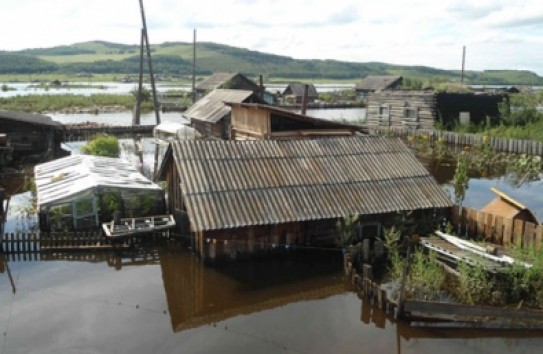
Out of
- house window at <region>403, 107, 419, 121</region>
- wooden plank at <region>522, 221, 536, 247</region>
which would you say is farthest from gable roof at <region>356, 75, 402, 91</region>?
wooden plank at <region>522, 221, 536, 247</region>

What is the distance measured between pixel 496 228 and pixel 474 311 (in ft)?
17.1

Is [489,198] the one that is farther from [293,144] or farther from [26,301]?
[26,301]

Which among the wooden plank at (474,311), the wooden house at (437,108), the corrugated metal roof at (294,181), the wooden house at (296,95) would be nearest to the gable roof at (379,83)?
the wooden house at (296,95)

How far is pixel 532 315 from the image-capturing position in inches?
460

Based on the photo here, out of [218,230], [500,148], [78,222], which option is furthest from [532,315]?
[500,148]

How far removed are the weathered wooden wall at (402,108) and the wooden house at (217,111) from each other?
1627 cm

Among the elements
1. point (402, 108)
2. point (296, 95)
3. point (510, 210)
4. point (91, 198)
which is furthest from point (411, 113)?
point (91, 198)

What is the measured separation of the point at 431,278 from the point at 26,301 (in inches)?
417

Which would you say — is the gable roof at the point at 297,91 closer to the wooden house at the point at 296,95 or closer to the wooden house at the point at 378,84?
the wooden house at the point at 296,95

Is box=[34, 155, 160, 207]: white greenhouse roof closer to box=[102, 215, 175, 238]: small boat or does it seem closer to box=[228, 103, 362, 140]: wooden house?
box=[102, 215, 175, 238]: small boat

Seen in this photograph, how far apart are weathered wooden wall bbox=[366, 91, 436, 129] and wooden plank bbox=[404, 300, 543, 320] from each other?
1280 inches

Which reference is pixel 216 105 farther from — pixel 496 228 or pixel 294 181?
pixel 496 228

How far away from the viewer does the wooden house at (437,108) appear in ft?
140

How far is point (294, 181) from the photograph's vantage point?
16406 mm
